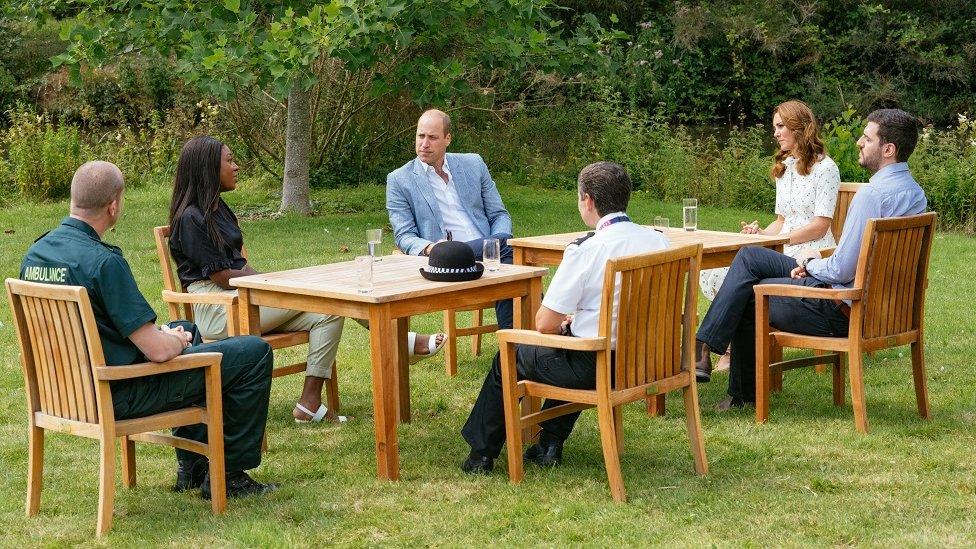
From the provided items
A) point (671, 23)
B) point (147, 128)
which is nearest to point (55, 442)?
point (147, 128)

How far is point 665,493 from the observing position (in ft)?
16.2

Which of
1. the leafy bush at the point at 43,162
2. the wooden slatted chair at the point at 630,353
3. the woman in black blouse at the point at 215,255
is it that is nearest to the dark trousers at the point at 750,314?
the wooden slatted chair at the point at 630,353

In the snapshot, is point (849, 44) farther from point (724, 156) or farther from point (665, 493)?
point (665, 493)

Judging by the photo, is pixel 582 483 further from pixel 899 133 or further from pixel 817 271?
pixel 899 133

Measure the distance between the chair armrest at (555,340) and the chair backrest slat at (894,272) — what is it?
1652 millimetres

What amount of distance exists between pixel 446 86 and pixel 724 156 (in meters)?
4.64

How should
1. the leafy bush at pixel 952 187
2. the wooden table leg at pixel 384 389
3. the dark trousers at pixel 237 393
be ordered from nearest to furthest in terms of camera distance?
the dark trousers at pixel 237 393 → the wooden table leg at pixel 384 389 → the leafy bush at pixel 952 187

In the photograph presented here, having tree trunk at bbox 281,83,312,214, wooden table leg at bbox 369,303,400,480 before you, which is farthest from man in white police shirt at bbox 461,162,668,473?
tree trunk at bbox 281,83,312,214

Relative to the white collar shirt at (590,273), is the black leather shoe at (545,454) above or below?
below

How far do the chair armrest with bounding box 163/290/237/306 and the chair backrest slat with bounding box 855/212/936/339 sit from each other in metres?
2.97

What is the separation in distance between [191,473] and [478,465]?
121 cm

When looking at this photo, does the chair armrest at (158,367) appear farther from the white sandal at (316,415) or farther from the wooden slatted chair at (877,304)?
the wooden slatted chair at (877,304)

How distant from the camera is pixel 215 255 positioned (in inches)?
238

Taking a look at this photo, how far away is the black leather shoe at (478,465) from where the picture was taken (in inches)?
208
